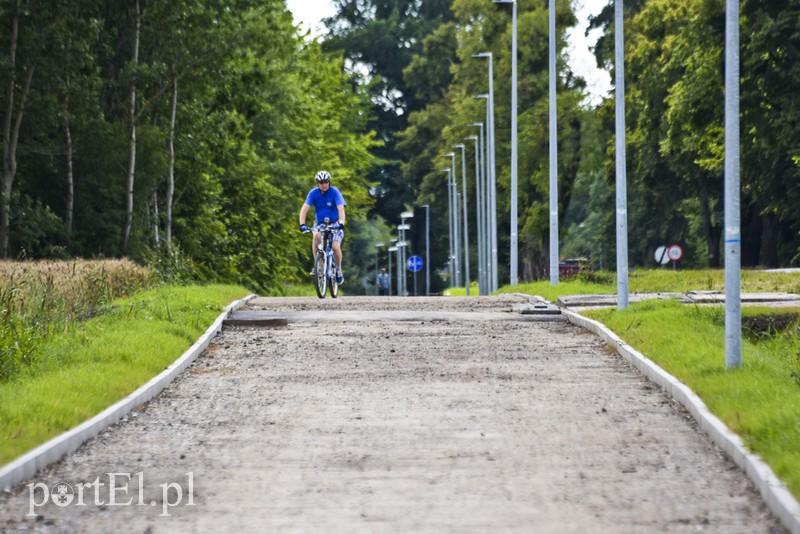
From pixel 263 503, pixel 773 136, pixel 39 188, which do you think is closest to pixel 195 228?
pixel 39 188

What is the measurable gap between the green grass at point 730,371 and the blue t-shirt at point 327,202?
5336mm

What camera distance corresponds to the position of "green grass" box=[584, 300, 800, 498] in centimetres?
901

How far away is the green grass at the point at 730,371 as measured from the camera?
29.6 feet

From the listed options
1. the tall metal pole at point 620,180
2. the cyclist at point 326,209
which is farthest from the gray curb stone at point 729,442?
the cyclist at point 326,209

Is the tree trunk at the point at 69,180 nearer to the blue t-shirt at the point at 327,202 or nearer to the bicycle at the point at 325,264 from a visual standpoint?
the bicycle at the point at 325,264

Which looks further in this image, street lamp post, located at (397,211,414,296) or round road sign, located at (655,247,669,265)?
street lamp post, located at (397,211,414,296)

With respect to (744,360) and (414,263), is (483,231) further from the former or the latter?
(744,360)

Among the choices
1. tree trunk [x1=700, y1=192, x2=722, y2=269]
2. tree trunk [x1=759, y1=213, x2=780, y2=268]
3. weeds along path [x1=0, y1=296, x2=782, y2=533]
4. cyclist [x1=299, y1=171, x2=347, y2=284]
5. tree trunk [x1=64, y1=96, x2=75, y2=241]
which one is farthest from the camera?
tree trunk [x1=700, y1=192, x2=722, y2=269]

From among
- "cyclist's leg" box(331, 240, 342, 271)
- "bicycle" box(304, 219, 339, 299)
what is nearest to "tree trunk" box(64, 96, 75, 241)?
"bicycle" box(304, 219, 339, 299)

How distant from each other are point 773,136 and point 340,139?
26.9m

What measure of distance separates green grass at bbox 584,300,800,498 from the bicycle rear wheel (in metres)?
6.19

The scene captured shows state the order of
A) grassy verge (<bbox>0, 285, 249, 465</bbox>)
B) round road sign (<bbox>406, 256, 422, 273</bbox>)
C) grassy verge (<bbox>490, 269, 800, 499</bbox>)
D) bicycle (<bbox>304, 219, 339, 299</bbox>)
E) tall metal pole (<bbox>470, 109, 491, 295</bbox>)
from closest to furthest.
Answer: grassy verge (<bbox>490, 269, 800, 499</bbox>), grassy verge (<bbox>0, 285, 249, 465</bbox>), bicycle (<bbox>304, 219, 339, 299</bbox>), tall metal pole (<bbox>470, 109, 491, 295</bbox>), round road sign (<bbox>406, 256, 422, 273</bbox>)

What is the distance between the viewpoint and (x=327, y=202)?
24156mm

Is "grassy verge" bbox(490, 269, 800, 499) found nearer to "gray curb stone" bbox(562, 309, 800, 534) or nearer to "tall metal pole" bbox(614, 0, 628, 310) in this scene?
"gray curb stone" bbox(562, 309, 800, 534)
